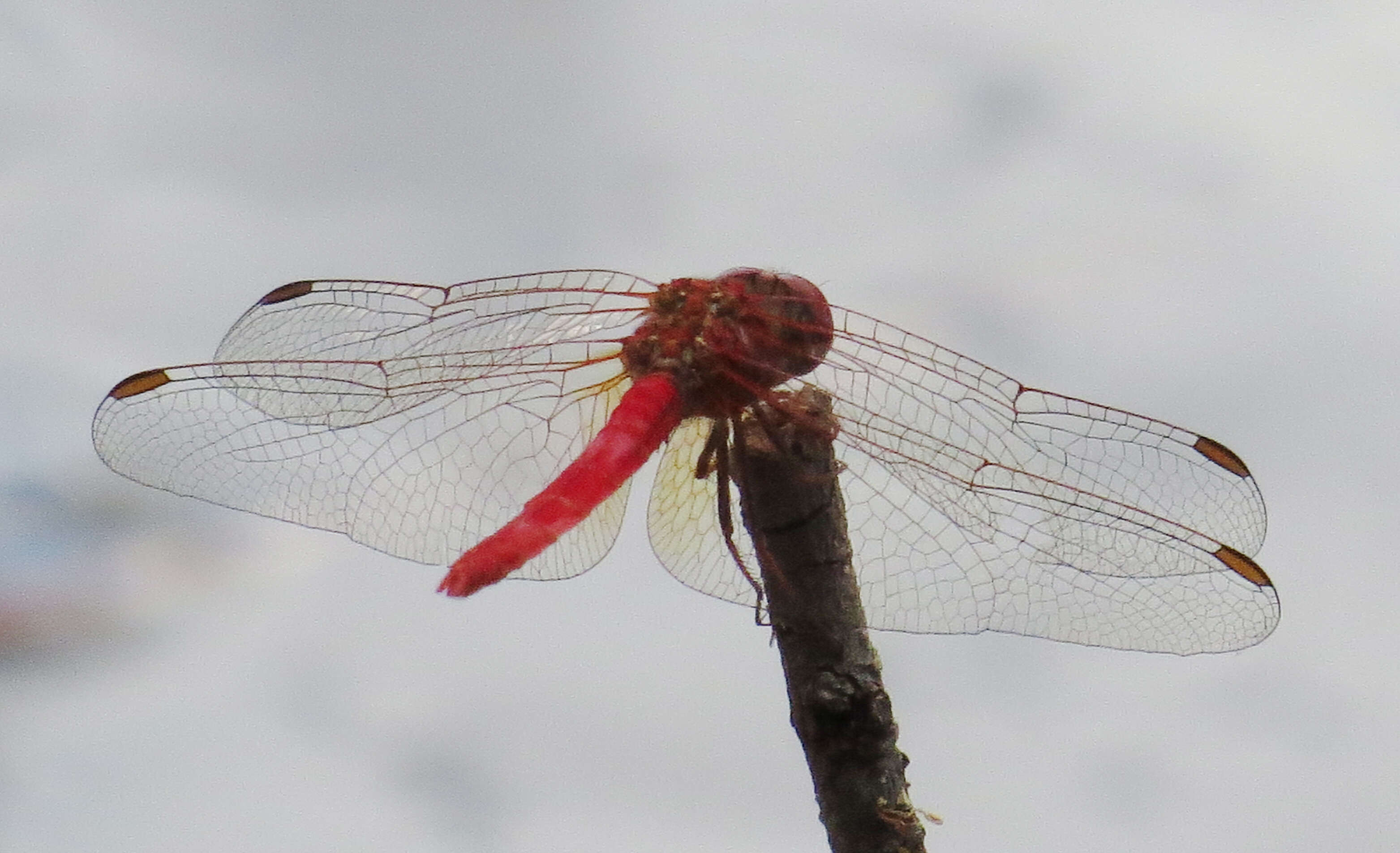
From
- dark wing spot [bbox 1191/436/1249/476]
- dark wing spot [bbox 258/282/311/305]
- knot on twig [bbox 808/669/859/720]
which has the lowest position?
knot on twig [bbox 808/669/859/720]

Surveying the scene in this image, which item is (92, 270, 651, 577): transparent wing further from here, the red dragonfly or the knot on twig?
the knot on twig

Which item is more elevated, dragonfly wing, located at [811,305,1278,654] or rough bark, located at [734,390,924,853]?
dragonfly wing, located at [811,305,1278,654]

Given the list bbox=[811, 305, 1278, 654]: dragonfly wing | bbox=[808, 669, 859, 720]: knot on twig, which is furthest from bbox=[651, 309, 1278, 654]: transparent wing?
bbox=[808, 669, 859, 720]: knot on twig

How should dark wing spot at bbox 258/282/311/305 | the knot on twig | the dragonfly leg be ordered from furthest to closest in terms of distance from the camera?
1. dark wing spot at bbox 258/282/311/305
2. the dragonfly leg
3. the knot on twig

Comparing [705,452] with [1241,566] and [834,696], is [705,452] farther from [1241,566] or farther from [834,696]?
[1241,566]

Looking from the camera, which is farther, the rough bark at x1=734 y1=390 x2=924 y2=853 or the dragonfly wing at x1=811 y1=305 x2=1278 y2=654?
the dragonfly wing at x1=811 y1=305 x2=1278 y2=654

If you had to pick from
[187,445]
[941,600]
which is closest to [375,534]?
[187,445]

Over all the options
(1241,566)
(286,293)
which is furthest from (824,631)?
(286,293)

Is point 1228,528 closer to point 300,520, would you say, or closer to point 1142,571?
point 1142,571
